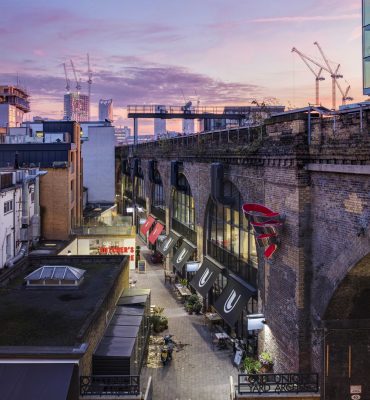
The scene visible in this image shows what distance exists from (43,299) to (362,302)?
1198 cm

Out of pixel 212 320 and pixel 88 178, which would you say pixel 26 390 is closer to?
pixel 212 320

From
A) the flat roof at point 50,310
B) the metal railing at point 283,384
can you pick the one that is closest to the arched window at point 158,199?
the flat roof at point 50,310

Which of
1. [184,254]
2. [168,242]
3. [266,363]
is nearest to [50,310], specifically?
[266,363]

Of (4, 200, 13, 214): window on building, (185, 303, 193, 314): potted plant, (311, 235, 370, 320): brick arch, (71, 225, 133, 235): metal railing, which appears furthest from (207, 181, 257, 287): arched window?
(4, 200, 13, 214): window on building

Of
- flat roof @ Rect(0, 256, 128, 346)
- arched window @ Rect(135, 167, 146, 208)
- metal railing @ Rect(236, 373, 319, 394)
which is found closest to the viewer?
metal railing @ Rect(236, 373, 319, 394)

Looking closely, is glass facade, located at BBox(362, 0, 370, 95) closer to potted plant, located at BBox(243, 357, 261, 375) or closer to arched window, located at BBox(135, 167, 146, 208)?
potted plant, located at BBox(243, 357, 261, 375)

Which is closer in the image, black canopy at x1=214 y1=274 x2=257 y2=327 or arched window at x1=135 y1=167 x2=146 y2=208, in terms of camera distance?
black canopy at x1=214 y1=274 x2=257 y2=327

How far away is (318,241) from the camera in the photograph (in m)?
14.7

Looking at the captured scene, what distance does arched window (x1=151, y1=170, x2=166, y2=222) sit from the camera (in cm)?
4309

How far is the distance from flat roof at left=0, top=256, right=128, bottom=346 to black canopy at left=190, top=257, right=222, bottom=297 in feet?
15.7

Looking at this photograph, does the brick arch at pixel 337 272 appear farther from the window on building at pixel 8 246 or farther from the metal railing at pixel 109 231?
the metal railing at pixel 109 231

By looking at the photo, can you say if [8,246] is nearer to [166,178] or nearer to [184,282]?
[184,282]

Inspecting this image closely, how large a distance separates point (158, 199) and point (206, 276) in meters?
19.5

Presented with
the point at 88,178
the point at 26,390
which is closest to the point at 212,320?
the point at 26,390
